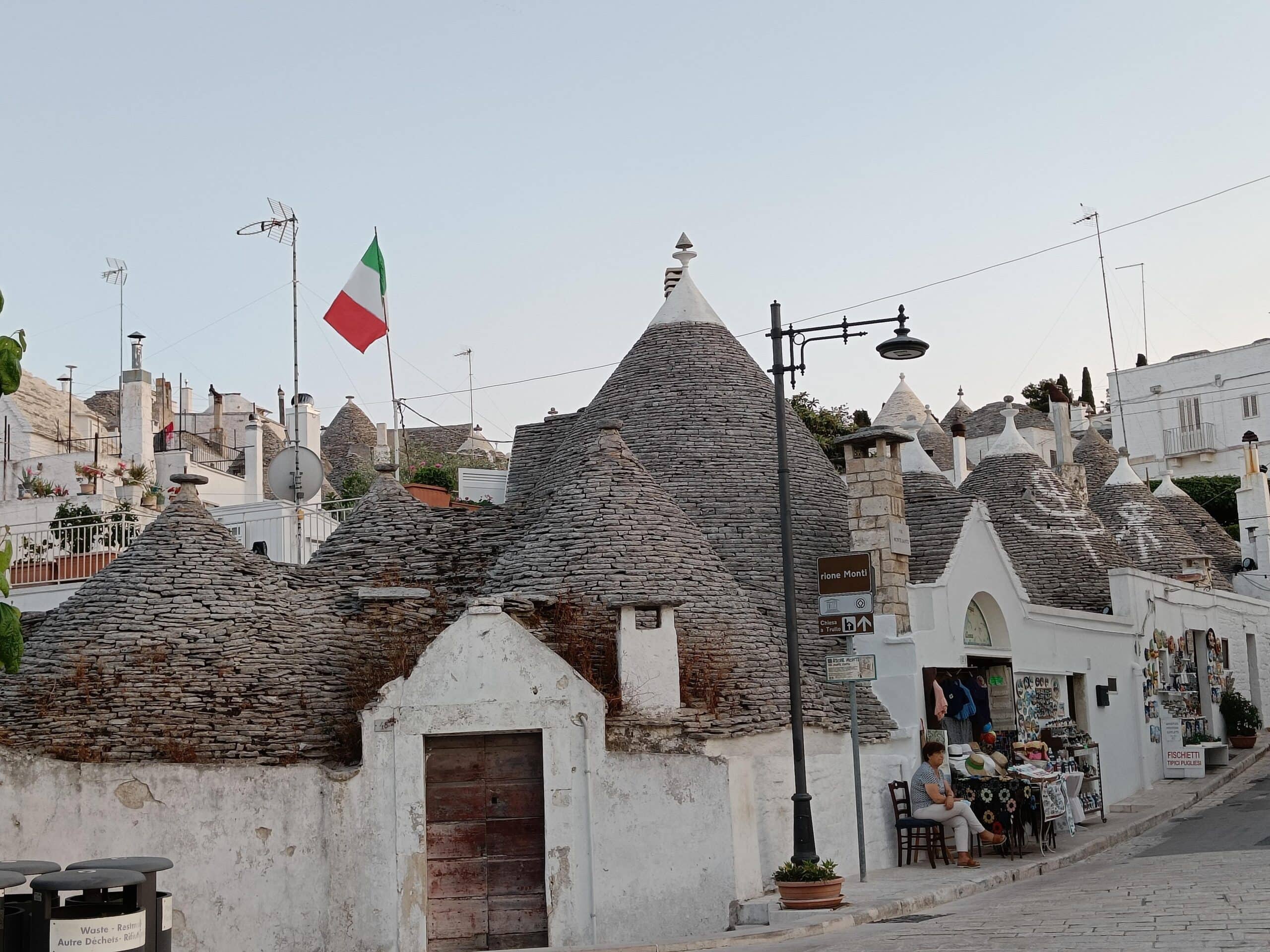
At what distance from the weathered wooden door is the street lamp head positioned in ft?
18.2

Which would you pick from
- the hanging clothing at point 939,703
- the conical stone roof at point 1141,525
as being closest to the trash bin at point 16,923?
the hanging clothing at point 939,703

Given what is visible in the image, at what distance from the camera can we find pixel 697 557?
17734mm

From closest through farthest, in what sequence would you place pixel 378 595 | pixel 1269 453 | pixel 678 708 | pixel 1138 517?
pixel 678 708 → pixel 378 595 → pixel 1138 517 → pixel 1269 453

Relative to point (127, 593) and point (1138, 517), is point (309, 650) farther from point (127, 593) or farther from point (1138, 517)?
point (1138, 517)

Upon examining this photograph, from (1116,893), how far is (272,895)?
27.3 feet

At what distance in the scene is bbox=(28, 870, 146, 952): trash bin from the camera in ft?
28.5

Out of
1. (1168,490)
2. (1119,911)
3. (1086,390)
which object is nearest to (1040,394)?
(1086,390)

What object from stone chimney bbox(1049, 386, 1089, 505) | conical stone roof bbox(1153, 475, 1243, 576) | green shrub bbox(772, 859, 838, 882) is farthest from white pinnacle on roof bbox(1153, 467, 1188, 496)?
green shrub bbox(772, 859, 838, 882)

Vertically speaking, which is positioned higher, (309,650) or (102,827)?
(309,650)

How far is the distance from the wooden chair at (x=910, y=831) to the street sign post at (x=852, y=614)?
1.09m

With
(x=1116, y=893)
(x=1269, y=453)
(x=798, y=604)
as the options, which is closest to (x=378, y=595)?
(x=798, y=604)

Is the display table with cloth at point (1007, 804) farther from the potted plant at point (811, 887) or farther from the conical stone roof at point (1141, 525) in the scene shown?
the conical stone roof at point (1141, 525)

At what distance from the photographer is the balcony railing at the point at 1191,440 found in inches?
2237

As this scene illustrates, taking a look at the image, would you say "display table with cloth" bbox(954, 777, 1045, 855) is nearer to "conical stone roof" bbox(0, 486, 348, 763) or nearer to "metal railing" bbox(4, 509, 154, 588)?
"conical stone roof" bbox(0, 486, 348, 763)
